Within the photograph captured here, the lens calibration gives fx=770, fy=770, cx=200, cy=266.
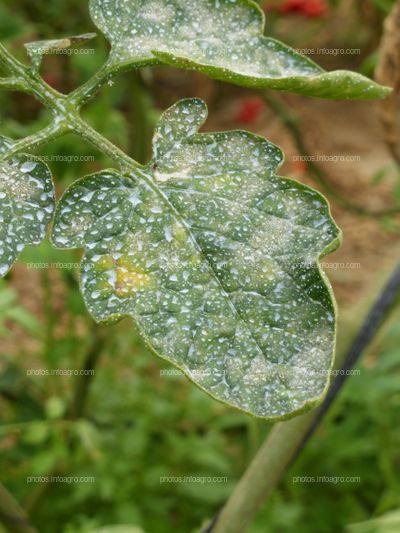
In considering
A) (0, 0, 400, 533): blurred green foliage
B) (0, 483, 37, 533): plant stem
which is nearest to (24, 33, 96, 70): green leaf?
(0, 483, 37, 533): plant stem

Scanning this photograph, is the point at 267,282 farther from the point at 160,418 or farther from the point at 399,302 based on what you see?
the point at 160,418

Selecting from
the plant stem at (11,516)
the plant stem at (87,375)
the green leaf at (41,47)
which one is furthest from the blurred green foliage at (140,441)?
the green leaf at (41,47)

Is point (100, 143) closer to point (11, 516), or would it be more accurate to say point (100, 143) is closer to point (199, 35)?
point (199, 35)

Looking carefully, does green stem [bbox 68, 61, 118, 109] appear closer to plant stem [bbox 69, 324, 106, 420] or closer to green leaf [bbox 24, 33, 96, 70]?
green leaf [bbox 24, 33, 96, 70]

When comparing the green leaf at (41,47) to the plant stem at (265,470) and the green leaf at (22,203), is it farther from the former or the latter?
the plant stem at (265,470)

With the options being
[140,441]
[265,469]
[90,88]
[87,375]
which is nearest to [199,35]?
[90,88]

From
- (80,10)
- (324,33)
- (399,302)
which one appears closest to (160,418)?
(399,302)
